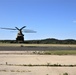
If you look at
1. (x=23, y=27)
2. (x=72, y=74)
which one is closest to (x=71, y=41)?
(x=23, y=27)

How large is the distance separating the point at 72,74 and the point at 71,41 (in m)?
177

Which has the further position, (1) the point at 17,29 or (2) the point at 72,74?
(1) the point at 17,29

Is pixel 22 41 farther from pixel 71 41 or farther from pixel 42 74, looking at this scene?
pixel 42 74

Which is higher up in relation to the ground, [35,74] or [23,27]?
[23,27]

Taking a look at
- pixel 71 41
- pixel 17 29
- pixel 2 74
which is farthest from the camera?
pixel 71 41

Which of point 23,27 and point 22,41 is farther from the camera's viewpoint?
point 23,27

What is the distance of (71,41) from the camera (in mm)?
194000

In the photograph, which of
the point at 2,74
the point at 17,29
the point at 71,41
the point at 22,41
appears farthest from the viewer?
the point at 71,41

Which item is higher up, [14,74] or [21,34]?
[21,34]

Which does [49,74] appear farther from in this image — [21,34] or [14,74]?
[21,34]

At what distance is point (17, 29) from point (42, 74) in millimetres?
123708

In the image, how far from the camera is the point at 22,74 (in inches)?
674

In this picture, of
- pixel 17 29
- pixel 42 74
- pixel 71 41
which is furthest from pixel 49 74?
pixel 71 41

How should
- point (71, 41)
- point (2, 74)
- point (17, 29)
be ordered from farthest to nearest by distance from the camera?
point (71, 41)
point (17, 29)
point (2, 74)
